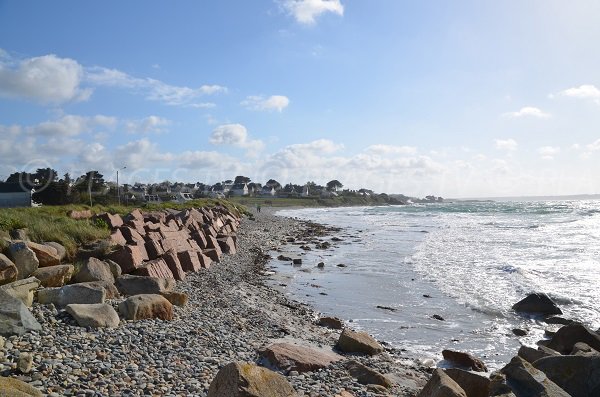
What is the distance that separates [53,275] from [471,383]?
774cm

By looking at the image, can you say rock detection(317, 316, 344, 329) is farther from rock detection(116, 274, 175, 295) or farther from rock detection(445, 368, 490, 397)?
rock detection(445, 368, 490, 397)

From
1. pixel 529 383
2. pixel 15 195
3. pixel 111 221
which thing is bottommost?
pixel 529 383

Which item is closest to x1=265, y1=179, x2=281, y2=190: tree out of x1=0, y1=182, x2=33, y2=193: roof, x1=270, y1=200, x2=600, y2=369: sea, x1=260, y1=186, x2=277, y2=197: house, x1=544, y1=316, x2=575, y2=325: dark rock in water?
x1=260, y1=186, x2=277, y2=197: house

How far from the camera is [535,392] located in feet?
17.7

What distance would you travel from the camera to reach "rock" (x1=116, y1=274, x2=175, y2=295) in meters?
9.41

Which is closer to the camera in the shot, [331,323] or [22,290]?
[22,290]

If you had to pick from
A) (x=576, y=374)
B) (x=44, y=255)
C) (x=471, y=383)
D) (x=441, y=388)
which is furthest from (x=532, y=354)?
(x=44, y=255)

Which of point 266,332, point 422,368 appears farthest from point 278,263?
point 422,368

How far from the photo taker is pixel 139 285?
9.54 meters

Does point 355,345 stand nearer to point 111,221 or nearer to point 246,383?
point 246,383

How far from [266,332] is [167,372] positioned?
3363mm

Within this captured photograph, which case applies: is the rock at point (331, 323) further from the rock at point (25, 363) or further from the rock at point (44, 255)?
the rock at point (25, 363)

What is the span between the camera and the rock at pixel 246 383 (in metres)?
4.23

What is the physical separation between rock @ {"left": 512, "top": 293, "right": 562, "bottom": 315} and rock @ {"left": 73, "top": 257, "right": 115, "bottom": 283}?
33.9 feet
